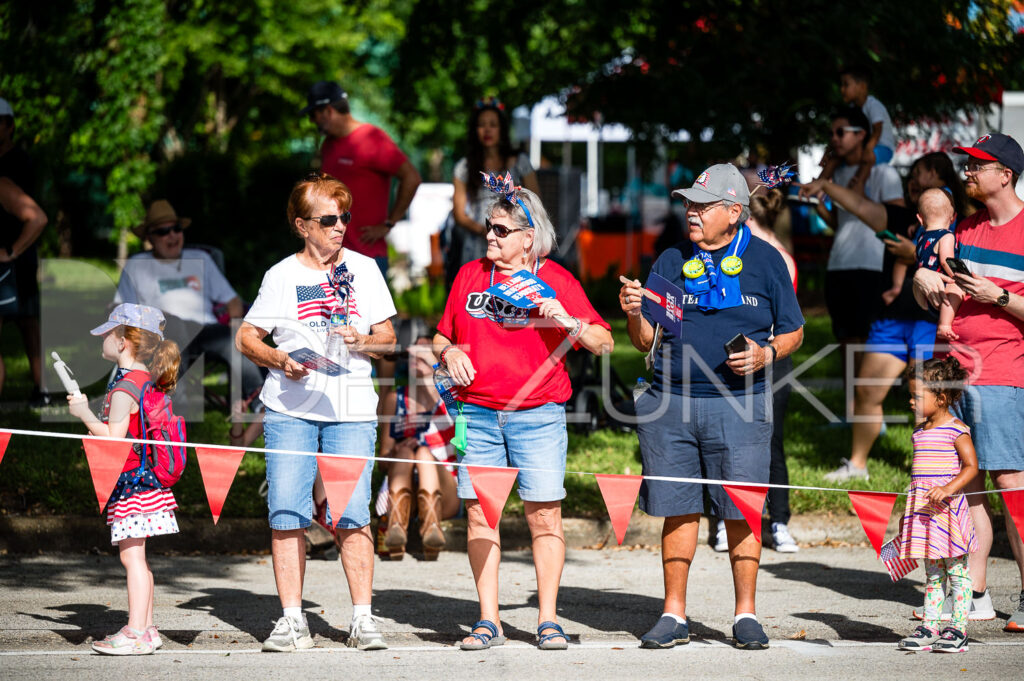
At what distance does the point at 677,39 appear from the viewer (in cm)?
1269

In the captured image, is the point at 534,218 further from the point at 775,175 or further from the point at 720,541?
the point at 720,541

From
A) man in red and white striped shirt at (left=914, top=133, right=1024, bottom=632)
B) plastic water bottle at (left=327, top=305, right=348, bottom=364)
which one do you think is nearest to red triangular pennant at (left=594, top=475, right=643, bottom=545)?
plastic water bottle at (left=327, top=305, right=348, bottom=364)

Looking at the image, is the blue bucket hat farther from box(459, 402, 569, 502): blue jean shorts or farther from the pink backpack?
box(459, 402, 569, 502): blue jean shorts

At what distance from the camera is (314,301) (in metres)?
5.70

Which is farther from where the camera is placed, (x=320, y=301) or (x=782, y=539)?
(x=782, y=539)

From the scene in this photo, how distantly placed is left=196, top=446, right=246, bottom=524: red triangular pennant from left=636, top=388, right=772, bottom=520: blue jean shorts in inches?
77.4

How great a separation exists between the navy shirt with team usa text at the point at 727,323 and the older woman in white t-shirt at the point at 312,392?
134 cm

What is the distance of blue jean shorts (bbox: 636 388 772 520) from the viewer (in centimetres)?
570

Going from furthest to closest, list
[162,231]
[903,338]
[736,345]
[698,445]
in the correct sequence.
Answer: [162,231], [903,338], [698,445], [736,345]

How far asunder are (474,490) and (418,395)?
6.74 feet

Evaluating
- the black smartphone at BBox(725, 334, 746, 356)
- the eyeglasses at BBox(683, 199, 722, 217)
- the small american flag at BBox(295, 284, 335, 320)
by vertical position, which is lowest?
the black smartphone at BBox(725, 334, 746, 356)

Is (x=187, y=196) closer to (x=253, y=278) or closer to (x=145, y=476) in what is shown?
(x=253, y=278)

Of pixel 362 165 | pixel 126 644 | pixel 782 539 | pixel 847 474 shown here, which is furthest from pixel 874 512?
pixel 362 165

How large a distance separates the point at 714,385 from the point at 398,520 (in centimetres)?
257
